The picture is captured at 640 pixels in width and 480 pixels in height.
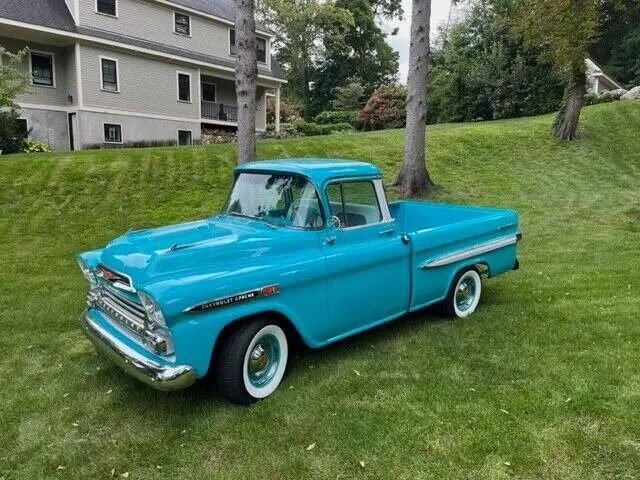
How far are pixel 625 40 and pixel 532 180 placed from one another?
39847 millimetres

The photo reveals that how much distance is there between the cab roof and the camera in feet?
15.0

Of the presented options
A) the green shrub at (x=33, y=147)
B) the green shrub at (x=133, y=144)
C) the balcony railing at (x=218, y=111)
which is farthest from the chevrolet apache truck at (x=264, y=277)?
the balcony railing at (x=218, y=111)

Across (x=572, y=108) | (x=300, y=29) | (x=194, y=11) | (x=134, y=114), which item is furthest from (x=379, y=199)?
(x=300, y=29)

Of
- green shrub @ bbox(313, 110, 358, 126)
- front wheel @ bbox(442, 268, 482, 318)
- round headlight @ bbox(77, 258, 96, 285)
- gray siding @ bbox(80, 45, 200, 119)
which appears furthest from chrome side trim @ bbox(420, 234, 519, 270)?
green shrub @ bbox(313, 110, 358, 126)

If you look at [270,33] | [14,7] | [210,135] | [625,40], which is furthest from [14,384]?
[625,40]

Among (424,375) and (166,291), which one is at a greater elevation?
(166,291)

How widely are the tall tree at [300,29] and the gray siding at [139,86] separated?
70.3 ft

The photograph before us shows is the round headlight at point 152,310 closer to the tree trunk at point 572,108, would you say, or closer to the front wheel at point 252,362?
the front wheel at point 252,362

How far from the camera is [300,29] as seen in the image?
148 ft

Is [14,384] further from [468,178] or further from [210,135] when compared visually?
[210,135]

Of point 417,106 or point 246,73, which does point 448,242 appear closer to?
point 246,73

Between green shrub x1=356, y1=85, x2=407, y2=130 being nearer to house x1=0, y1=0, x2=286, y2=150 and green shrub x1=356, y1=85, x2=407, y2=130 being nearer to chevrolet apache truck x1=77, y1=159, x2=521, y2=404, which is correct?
house x1=0, y1=0, x2=286, y2=150

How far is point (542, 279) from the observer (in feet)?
23.3

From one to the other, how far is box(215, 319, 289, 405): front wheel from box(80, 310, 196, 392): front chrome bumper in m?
0.34
